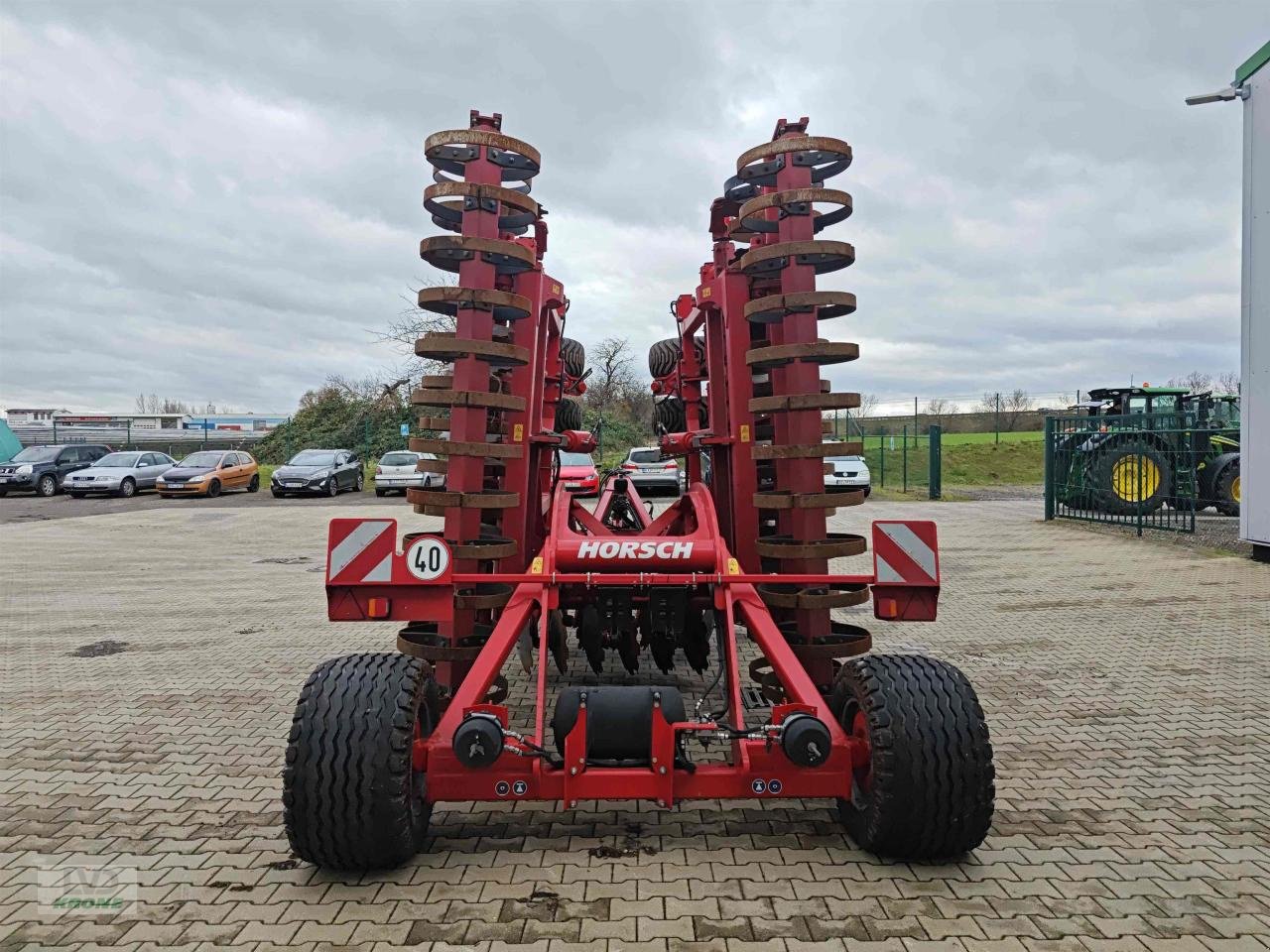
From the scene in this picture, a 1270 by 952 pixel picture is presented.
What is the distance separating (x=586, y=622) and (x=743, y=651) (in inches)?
85.7

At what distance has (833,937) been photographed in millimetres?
2840

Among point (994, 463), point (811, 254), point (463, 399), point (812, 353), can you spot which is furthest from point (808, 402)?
point (994, 463)

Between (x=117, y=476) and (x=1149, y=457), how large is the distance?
1059 inches

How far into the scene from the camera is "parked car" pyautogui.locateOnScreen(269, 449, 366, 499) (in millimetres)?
25734

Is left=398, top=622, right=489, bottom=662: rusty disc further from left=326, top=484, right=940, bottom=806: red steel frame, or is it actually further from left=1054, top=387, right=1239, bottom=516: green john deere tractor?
left=1054, top=387, right=1239, bottom=516: green john deere tractor

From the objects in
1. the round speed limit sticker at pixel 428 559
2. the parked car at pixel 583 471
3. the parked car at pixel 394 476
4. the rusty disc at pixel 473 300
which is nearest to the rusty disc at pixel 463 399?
the rusty disc at pixel 473 300

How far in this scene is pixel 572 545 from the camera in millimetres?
4398

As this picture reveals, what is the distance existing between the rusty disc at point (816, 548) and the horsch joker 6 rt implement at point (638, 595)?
15mm

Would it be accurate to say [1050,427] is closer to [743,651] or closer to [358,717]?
[743,651]

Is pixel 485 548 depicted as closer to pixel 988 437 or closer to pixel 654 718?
pixel 654 718

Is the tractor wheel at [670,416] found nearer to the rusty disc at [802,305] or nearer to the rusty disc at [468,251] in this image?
the rusty disc at [802,305]

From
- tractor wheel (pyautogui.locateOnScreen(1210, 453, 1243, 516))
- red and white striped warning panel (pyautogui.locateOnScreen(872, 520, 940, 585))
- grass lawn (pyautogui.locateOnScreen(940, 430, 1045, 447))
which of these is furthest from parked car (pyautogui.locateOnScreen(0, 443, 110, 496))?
grass lawn (pyautogui.locateOnScreen(940, 430, 1045, 447))

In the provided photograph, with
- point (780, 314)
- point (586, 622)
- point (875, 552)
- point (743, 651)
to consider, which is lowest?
point (743, 651)

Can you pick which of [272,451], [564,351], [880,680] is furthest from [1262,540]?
[272,451]
